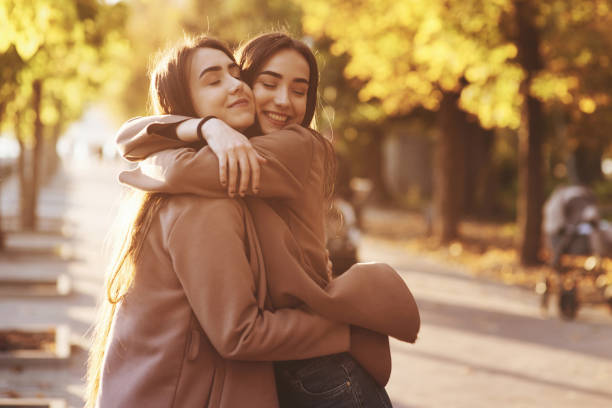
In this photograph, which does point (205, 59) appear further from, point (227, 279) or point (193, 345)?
point (193, 345)

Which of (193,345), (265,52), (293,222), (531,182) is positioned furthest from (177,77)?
(531,182)

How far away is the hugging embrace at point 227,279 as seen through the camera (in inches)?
101

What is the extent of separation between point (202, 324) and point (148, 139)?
0.61 meters

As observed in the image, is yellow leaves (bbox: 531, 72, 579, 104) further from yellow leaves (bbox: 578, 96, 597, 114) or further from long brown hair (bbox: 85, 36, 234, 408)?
long brown hair (bbox: 85, 36, 234, 408)

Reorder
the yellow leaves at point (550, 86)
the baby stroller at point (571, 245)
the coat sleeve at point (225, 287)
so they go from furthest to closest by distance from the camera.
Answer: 1. the yellow leaves at point (550, 86)
2. the baby stroller at point (571, 245)
3. the coat sleeve at point (225, 287)

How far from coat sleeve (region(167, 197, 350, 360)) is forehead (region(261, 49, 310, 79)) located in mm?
565

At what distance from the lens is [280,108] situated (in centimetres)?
296

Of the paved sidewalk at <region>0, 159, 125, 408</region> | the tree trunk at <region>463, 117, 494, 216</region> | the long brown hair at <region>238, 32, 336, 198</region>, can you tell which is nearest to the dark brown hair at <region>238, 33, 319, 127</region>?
the long brown hair at <region>238, 32, 336, 198</region>

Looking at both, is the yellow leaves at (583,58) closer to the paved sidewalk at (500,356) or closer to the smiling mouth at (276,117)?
the paved sidewalk at (500,356)

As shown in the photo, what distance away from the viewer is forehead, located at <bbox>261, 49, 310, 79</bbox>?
299 centimetres

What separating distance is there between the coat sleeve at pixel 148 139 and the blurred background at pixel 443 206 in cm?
26

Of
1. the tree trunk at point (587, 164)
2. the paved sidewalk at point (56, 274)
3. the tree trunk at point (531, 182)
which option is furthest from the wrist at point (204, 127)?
the tree trunk at point (587, 164)

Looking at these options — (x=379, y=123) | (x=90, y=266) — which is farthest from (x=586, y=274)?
(x=379, y=123)

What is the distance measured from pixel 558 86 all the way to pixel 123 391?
1262cm
